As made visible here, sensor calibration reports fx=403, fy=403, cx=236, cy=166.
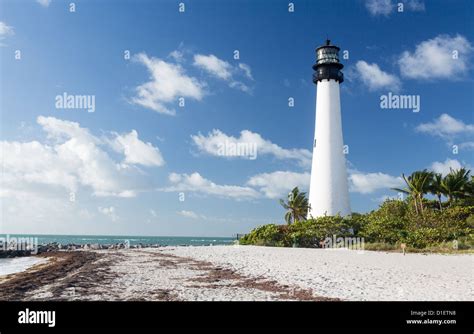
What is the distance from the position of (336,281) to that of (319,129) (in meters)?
25.9

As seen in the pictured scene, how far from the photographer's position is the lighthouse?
36000 mm

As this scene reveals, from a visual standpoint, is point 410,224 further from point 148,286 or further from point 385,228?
point 148,286

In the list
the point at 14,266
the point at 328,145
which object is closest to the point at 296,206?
the point at 328,145

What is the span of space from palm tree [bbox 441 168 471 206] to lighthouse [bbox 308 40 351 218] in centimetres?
903

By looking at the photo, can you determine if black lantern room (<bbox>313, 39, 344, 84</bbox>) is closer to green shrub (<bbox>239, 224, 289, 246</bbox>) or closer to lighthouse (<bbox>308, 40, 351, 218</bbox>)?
lighthouse (<bbox>308, 40, 351, 218</bbox>)

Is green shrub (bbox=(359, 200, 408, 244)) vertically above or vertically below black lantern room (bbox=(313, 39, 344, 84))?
below

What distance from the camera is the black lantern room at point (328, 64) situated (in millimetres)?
38000

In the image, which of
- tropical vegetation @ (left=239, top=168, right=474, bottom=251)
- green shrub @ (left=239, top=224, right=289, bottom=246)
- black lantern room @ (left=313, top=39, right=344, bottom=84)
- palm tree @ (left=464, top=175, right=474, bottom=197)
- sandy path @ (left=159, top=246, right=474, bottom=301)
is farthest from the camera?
black lantern room @ (left=313, top=39, right=344, bottom=84)

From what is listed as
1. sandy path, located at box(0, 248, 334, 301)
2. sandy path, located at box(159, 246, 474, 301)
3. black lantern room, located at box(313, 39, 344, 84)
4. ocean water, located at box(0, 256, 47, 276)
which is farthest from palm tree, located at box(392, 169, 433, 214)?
ocean water, located at box(0, 256, 47, 276)

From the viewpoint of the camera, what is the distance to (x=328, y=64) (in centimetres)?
3806

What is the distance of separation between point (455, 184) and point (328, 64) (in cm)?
1579

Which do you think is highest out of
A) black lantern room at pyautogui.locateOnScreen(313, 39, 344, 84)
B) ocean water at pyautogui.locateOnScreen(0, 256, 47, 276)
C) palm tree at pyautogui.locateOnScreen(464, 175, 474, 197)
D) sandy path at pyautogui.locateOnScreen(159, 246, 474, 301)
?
black lantern room at pyautogui.locateOnScreen(313, 39, 344, 84)
